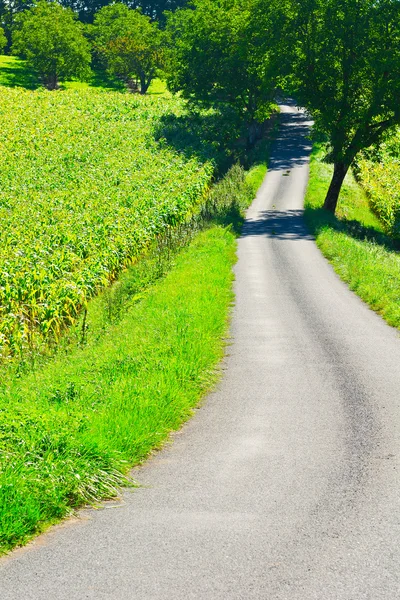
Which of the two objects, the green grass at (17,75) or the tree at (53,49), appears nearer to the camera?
the tree at (53,49)

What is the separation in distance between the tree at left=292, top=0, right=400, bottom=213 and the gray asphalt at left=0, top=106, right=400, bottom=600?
77.2 ft

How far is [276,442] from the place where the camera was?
912 centimetres

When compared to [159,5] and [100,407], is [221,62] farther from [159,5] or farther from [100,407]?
[159,5]

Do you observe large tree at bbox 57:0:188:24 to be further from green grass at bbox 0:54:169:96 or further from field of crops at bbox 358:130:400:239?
field of crops at bbox 358:130:400:239

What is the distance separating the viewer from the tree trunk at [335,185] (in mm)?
37500

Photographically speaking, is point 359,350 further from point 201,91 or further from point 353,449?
point 201,91

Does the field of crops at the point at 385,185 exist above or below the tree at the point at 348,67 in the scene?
below

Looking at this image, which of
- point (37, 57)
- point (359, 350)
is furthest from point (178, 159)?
point (37, 57)

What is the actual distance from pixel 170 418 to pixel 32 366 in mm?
5216

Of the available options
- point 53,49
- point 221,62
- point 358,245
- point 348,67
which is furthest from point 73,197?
point 53,49

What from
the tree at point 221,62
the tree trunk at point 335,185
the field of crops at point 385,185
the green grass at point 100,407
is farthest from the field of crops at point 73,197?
the field of crops at point 385,185

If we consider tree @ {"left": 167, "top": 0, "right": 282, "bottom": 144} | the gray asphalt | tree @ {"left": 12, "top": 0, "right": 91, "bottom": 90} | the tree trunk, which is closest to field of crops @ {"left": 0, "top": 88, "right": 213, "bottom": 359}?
tree @ {"left": 167, "top": 0, "right": 282, "bottom": 144}

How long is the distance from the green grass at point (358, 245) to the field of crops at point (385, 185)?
1.89 ft

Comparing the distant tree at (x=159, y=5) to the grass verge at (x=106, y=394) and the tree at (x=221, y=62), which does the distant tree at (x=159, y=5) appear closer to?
the tree at (x=221, y=62)
